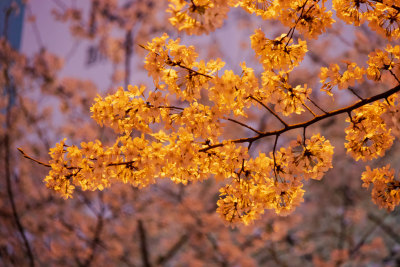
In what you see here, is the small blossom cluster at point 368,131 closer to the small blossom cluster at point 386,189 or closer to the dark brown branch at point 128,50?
the small blossom cluster at point 386,189

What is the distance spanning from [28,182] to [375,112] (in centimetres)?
1138

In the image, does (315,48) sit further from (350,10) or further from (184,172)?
(184,172)

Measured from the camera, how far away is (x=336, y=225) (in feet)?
48.9

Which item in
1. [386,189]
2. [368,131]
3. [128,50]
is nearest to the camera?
[368,131]

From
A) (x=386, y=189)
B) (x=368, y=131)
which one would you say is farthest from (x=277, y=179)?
(x=386, y=189)

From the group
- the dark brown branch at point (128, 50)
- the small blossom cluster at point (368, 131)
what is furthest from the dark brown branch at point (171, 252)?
the small blossom cluster at point (368, 131)

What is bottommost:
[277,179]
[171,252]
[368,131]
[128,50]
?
[277,179]

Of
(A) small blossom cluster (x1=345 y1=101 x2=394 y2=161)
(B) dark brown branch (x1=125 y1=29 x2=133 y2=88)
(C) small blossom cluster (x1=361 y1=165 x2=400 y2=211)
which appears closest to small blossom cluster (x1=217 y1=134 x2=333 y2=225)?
(A) small blossom cluster (x1=345 y1=101 x2=394 y2=161)

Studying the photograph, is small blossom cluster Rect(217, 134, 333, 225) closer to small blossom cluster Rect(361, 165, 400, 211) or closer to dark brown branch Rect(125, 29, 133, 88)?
small blossom cluster Rect(361, 165, 400, 211)

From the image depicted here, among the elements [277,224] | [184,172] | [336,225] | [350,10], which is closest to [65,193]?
[184,172]

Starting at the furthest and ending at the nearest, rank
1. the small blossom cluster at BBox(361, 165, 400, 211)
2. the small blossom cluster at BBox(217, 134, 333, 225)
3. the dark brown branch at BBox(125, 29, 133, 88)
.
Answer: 1. the dark brown branch at BBox(125, 29, 133, 88)
2. the small blossom cluster at BBox(361, 165, 400, 211)
3. the small blossom cluster at BBox(217, 134, 333, 225)

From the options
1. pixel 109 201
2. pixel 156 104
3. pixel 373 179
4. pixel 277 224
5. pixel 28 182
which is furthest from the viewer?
pixel 28 182

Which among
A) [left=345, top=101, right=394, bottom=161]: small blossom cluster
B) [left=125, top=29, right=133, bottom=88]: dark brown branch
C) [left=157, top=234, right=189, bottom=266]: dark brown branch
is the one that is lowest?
[left=345, top=101, right=394, bottom=161]: small blossom cluster

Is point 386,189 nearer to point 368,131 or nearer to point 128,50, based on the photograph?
point 368,131
